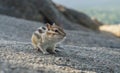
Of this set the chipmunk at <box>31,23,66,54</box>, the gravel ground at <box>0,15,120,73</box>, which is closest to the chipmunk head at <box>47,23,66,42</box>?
the chipmunk at <box>31,23,66,54</box>

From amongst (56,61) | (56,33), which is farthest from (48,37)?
(56,61)

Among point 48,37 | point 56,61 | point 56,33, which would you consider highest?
point 56,33

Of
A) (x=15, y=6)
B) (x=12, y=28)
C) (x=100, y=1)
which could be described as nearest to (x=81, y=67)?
(x=12, y=28)

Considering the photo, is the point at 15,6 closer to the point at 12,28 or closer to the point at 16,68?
the point at 12,28

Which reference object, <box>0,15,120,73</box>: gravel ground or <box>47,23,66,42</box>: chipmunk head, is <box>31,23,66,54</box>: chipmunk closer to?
<box>47,23,66,42</box>: chipmunk head

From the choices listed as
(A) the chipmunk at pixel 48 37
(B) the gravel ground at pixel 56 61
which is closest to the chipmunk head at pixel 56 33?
(A) the chipmunk at pixel 48 37

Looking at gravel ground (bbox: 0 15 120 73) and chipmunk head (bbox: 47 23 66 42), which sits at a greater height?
chipmunk head (bbox: 47 23 66 42)

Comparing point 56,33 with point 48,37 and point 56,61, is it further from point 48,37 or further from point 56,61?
point 56,61

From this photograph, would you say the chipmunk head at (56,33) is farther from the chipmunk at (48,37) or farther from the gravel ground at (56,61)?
the gravel ground at (56,61)
